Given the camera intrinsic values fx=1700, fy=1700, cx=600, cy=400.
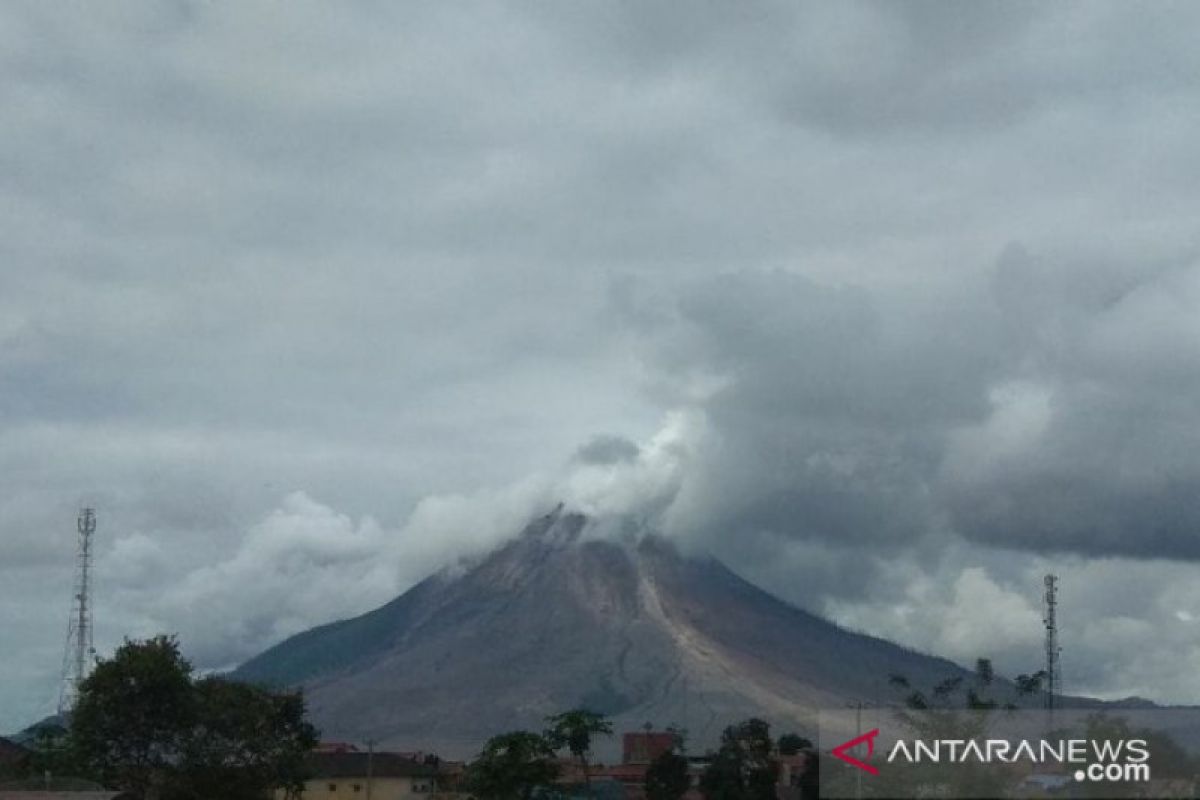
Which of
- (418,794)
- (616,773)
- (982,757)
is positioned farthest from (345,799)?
(982,757)

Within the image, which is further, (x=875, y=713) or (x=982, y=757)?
(x=875, y=713)

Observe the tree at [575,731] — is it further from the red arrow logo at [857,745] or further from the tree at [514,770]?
the red arrow logo at [857,745]

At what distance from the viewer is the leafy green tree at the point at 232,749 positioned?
83250 millimetres

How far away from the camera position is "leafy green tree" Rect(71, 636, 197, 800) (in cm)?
8438

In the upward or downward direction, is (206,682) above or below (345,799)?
above

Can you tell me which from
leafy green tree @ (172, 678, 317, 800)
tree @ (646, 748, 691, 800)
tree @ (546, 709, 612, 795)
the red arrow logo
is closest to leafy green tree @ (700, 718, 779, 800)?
tree @ (646, 748, 691, 800)

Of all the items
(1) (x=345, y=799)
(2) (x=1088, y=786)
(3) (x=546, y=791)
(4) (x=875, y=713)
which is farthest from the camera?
(1) (x=345, y=799)

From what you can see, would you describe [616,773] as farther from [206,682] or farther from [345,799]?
[206,682]

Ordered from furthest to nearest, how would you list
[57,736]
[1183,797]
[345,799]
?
1. [345,799]
2. [57,736]
3. [1183,797]

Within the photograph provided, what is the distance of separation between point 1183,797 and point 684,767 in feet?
200

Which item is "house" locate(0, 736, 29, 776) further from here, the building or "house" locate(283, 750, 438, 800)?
the building

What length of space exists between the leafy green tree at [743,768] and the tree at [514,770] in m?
9.07

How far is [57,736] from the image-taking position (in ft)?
383

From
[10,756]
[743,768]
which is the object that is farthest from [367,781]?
[743,768]
